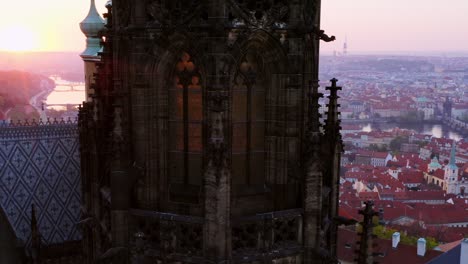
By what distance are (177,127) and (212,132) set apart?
0.89 m

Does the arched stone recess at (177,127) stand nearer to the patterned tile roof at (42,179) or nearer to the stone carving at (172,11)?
the stone carving at (172,11)

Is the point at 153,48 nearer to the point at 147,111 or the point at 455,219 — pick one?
the point at 147,111

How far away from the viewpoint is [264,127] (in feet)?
27.8

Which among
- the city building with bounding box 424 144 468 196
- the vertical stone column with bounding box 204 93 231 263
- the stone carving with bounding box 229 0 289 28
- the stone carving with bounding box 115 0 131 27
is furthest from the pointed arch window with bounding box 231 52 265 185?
the city building with bounding box 424 144 468 196

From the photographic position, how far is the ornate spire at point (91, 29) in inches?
807

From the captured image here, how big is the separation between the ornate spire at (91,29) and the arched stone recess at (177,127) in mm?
12790

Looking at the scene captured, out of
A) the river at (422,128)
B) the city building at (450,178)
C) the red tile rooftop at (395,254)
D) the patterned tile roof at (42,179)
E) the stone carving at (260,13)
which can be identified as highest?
the stone carving at (260,13)

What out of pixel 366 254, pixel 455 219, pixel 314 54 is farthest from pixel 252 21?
pixel 455 219

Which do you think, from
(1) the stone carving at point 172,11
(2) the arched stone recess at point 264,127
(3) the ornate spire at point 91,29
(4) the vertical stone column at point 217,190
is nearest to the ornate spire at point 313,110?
(2) the arched stone recess at point 264,127

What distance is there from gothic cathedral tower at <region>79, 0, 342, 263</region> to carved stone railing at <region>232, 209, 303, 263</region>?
0.6 inches

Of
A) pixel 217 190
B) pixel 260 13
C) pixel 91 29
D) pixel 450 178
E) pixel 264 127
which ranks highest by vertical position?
pixel 91 29

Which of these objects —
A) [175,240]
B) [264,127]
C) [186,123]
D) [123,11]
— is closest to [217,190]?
[175,240]

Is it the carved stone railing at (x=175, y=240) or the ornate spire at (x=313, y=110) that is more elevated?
the ornate spire at (x=313, y=110)

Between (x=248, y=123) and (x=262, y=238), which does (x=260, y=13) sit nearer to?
(x=248, y=123)
